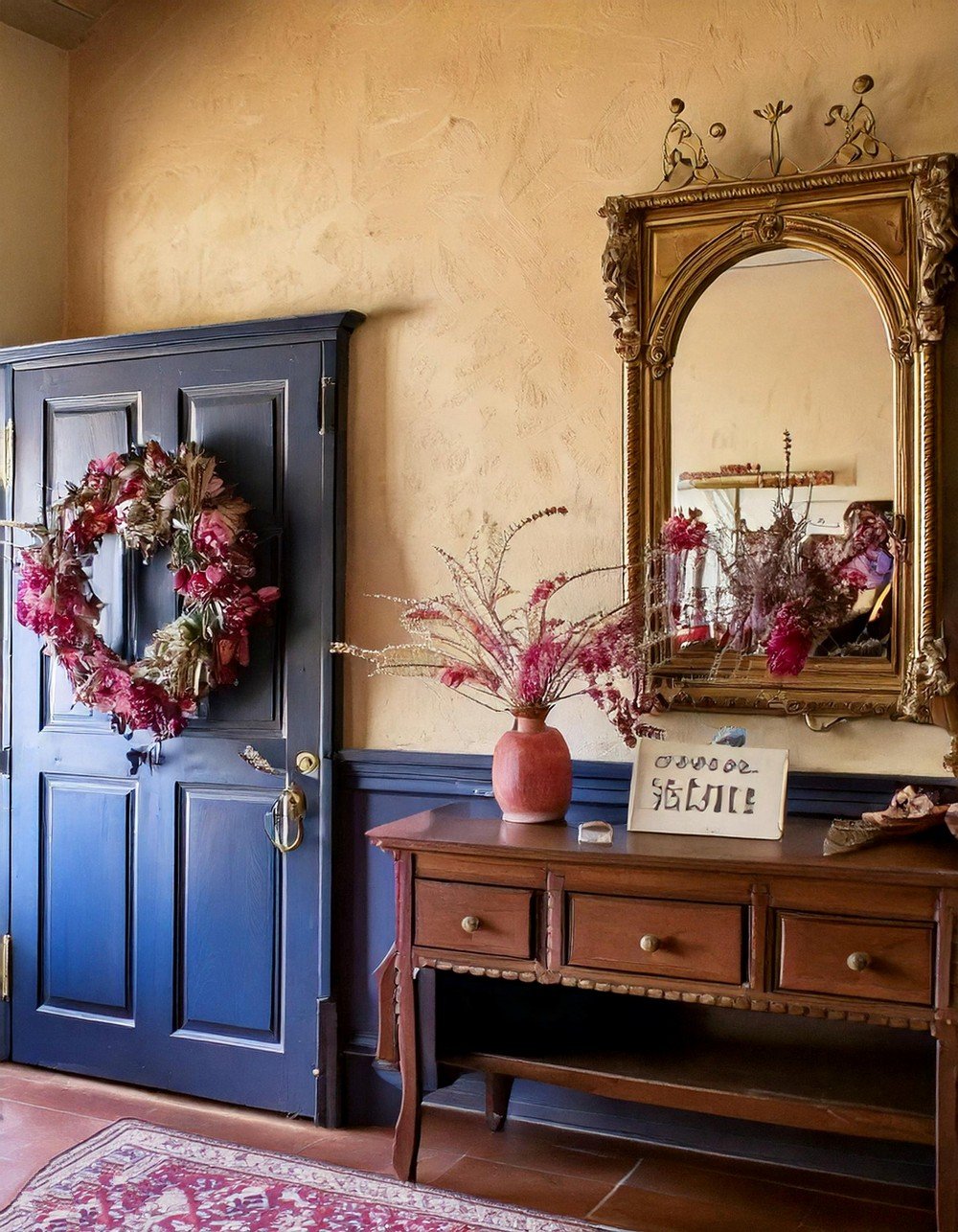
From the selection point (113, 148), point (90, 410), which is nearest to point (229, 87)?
point (113, 148)

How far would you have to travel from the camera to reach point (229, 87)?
12.3 ft

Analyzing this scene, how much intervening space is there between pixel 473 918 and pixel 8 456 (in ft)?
7.33

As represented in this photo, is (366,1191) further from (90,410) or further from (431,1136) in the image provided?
(90,410)

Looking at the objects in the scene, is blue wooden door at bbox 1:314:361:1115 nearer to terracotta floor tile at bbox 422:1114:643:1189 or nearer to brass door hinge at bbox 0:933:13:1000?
brass door hinge at bbox 0:933:13:1000

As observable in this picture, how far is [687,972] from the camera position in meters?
2.59

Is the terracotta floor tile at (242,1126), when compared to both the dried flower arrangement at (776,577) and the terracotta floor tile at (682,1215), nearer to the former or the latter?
the terracotta floor tile at (682,1215)

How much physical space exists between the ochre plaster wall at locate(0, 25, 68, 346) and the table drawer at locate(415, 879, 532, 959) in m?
2.36

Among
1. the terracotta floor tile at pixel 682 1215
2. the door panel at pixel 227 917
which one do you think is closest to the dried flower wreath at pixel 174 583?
the door panel at pixel 227 917

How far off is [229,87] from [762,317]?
6.16 feet

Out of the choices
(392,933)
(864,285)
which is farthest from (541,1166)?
(864,285)

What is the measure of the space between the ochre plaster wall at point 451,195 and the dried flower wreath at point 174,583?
0.38m

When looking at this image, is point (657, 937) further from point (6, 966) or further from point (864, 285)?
point (6, 966)

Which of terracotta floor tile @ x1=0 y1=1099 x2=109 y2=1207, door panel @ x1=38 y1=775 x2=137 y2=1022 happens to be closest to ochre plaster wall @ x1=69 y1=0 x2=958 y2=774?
door panel @ x1=38 y1=775 x2=137 y2=1022

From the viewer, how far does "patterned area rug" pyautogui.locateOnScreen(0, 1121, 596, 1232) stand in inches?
107
